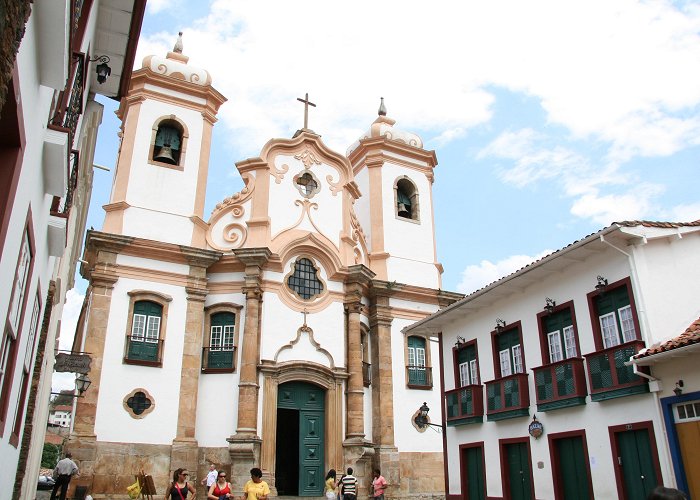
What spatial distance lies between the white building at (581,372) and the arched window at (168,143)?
1178 centimetres

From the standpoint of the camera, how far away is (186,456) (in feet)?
62.5

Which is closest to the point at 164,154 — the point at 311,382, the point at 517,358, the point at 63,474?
the point at 311,382

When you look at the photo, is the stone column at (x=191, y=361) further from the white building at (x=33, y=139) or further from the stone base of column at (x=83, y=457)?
the white building at (x=33, y=139)

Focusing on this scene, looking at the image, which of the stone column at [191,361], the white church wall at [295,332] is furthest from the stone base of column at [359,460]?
the stone column at [191,361]

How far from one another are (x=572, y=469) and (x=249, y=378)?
33.6 feet

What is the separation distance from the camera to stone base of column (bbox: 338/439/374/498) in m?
20.7

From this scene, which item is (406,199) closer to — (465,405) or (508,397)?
(465,405)

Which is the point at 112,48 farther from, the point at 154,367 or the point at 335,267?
the point at 335,267

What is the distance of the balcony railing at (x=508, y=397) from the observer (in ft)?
47.9


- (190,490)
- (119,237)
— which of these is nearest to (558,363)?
(190,490)

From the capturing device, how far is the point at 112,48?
11.1m

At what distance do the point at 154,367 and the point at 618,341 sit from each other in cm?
1329

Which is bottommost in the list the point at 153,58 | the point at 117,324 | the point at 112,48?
the point at 117,324

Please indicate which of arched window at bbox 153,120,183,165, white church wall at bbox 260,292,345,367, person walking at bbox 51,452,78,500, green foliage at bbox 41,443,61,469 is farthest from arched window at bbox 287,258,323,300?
green foliage at bbox 41,443,61,469
